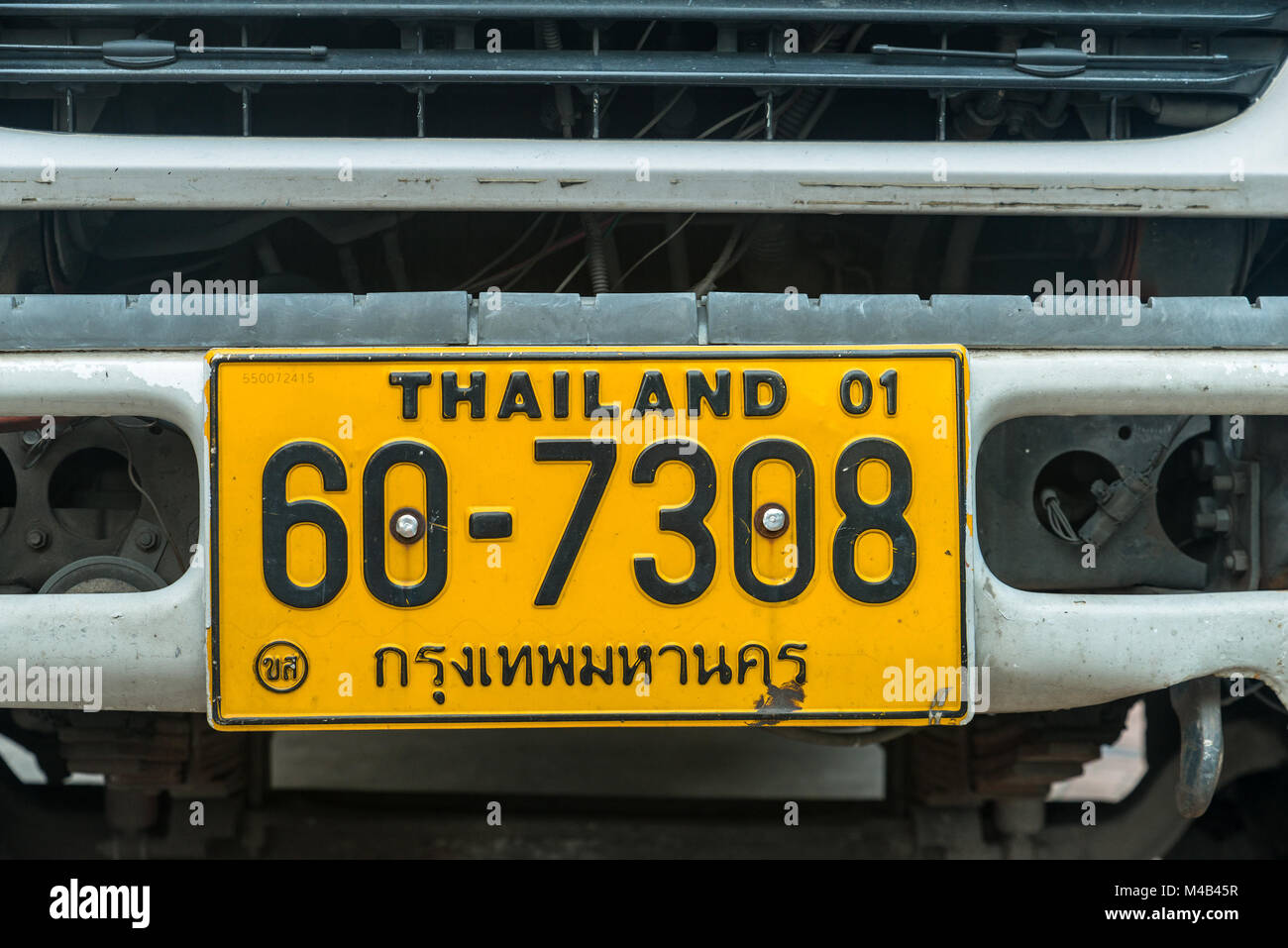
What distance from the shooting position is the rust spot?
136 cm

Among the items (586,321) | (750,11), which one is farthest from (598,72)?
(586,321)

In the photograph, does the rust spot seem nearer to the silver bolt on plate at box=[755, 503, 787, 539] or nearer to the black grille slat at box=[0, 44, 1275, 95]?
the silver bolt on plate at box=[755, 503, 787, 539]

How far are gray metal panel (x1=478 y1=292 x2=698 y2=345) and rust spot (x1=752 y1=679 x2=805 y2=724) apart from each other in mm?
423

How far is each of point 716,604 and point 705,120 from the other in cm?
71

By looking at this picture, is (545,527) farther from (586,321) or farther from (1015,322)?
(1015,322)

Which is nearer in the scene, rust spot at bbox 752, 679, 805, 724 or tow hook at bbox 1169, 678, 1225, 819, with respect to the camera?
rust spot at bbox 752, 679, 805, 724

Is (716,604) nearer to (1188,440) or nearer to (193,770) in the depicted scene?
(1188,440)

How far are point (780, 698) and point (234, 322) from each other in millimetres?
798

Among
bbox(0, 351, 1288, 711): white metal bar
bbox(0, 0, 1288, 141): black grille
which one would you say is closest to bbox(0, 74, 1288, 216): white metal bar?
bbox(0, 0, 1288, 141): black grille

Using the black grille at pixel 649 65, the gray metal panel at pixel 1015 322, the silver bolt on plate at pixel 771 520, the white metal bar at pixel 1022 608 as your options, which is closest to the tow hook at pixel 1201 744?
the white metal bar at pixel 1022 608

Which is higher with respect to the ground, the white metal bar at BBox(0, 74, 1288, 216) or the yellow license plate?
the white metal bar at BBox(0, 74, 1288, 216)

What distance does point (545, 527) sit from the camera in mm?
1329

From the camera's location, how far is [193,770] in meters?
2.12
